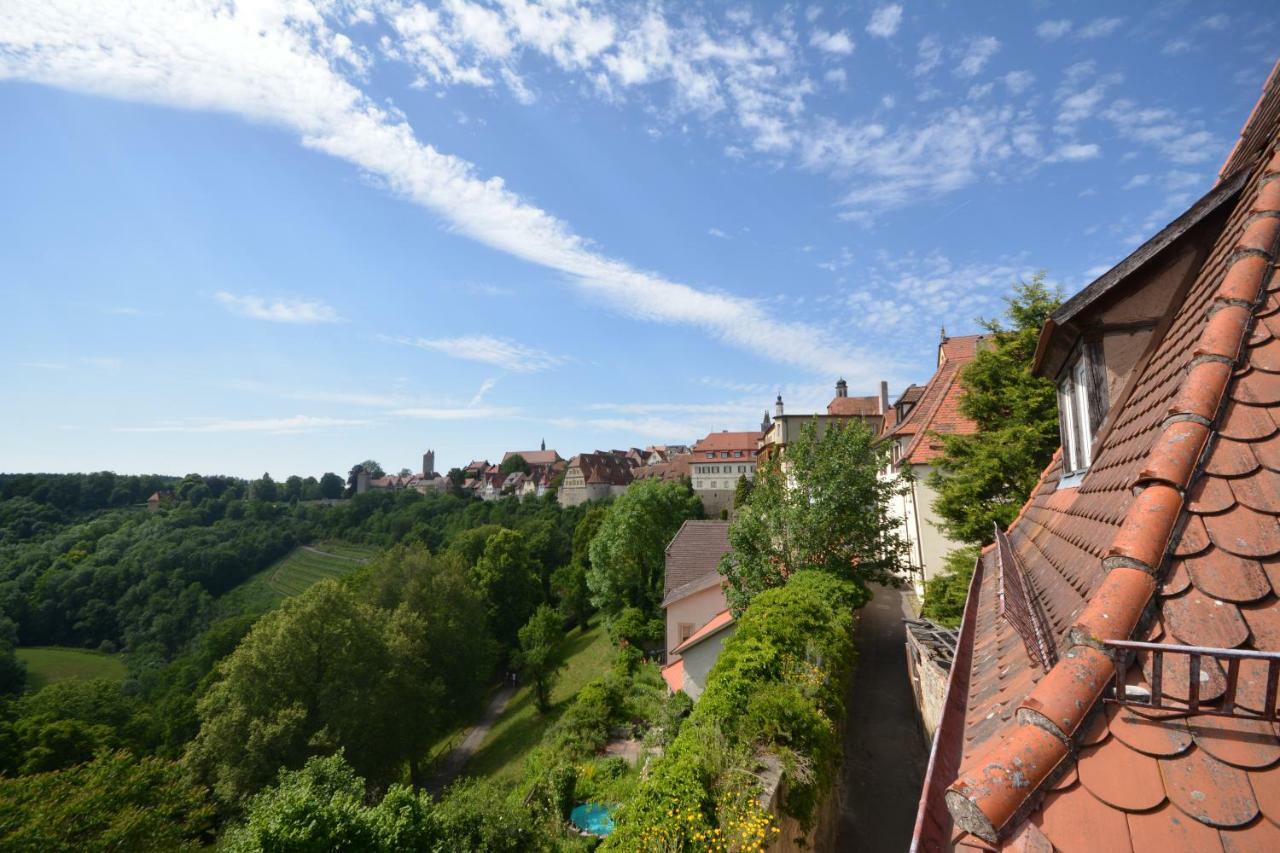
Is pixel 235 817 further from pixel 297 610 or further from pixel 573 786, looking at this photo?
pixel 573 786

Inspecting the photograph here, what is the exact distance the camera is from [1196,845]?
3.84ft

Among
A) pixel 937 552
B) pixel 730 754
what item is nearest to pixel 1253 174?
pixel 730 754

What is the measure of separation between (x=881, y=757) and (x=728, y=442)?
205ft

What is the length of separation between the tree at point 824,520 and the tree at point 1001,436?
1.81m

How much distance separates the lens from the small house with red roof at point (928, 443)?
19.2 m

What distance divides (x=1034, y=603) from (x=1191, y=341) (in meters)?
1.34

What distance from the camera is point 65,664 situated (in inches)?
2205

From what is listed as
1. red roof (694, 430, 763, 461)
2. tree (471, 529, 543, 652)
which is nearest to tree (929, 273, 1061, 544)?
tree (471, 529, 543, 652)

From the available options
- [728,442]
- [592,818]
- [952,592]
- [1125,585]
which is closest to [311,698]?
[592,818]

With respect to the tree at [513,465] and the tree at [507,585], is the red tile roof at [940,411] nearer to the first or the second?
the tree at [507,585]

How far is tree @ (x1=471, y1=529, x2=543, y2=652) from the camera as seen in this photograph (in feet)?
143

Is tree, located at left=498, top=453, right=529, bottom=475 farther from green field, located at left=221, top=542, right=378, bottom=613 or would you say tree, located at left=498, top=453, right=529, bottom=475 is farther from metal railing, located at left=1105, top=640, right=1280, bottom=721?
metal railing, located at left=1105, top=640, right=1280, bottom=721

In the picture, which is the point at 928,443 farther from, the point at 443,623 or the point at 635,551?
the point at 443,623

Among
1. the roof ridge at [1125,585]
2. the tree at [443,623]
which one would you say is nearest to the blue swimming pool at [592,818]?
the roof ridge at [1125,585]
